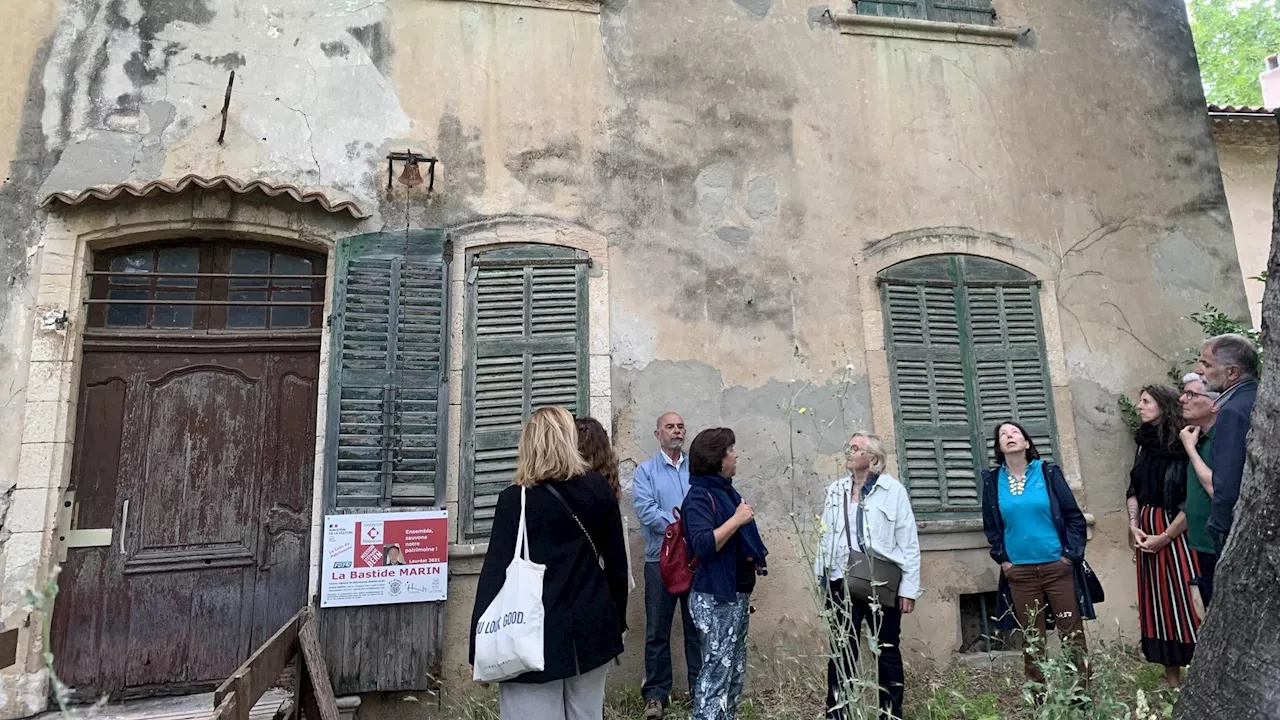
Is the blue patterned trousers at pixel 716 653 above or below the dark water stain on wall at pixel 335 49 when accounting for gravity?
below

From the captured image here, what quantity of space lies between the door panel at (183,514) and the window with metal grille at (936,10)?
4.81 metres

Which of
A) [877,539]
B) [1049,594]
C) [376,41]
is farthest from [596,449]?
[376,41]

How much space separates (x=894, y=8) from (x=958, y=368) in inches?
111

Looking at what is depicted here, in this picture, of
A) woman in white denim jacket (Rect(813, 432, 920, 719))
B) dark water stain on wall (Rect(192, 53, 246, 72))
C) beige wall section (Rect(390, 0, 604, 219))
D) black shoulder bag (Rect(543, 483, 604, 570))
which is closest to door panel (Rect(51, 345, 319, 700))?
beige wall section (Rect(390, 0, 604, 219))

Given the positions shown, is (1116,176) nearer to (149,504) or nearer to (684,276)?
(684,276)

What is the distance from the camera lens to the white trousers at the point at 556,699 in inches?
105

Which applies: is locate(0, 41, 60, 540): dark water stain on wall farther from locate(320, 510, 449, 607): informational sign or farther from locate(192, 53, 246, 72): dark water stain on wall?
locate(320, 510, 449, 607): informational sign

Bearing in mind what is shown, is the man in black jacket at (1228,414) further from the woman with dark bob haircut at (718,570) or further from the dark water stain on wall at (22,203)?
the dark water stain on wall at (22,203)

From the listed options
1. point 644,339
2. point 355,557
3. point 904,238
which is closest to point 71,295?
point 355,557

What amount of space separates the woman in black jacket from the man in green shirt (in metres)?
0.47

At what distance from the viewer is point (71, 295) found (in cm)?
459

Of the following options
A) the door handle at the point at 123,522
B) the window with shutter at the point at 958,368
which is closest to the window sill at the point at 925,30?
the window with shutter at the point at 958,368

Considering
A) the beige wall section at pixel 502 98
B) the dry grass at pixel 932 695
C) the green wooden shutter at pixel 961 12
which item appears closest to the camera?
the dry grass at pixel 932 695

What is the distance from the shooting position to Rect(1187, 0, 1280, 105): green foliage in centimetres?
1484
